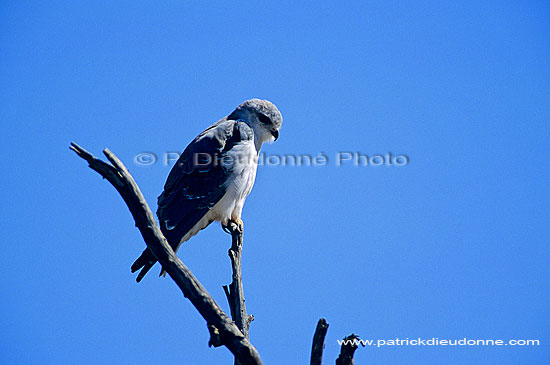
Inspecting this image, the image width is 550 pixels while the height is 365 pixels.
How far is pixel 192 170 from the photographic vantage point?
→ 6465mm

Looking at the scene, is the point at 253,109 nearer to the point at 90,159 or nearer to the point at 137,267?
the point at 137,267

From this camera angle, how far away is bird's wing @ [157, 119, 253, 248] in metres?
6.21

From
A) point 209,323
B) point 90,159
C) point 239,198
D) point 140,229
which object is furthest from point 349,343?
point 239,198

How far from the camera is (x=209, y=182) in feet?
21.4

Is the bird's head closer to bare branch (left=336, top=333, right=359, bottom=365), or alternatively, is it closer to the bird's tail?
the bird's tail

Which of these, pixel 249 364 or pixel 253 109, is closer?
pixel 249 364

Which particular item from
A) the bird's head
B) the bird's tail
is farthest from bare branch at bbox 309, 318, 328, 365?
the bird's head

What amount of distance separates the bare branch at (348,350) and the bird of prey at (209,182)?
2886 millimetres

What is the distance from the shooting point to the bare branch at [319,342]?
3816mm

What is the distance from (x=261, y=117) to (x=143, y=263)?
291 centimetres

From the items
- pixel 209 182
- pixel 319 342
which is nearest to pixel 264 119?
pixel 209 182

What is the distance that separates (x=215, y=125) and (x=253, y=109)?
0.62m

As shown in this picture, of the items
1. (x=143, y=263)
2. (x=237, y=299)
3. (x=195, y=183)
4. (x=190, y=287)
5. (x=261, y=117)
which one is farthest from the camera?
(x=261, y=117)

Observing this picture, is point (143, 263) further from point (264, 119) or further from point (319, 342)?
point (264, 119)
